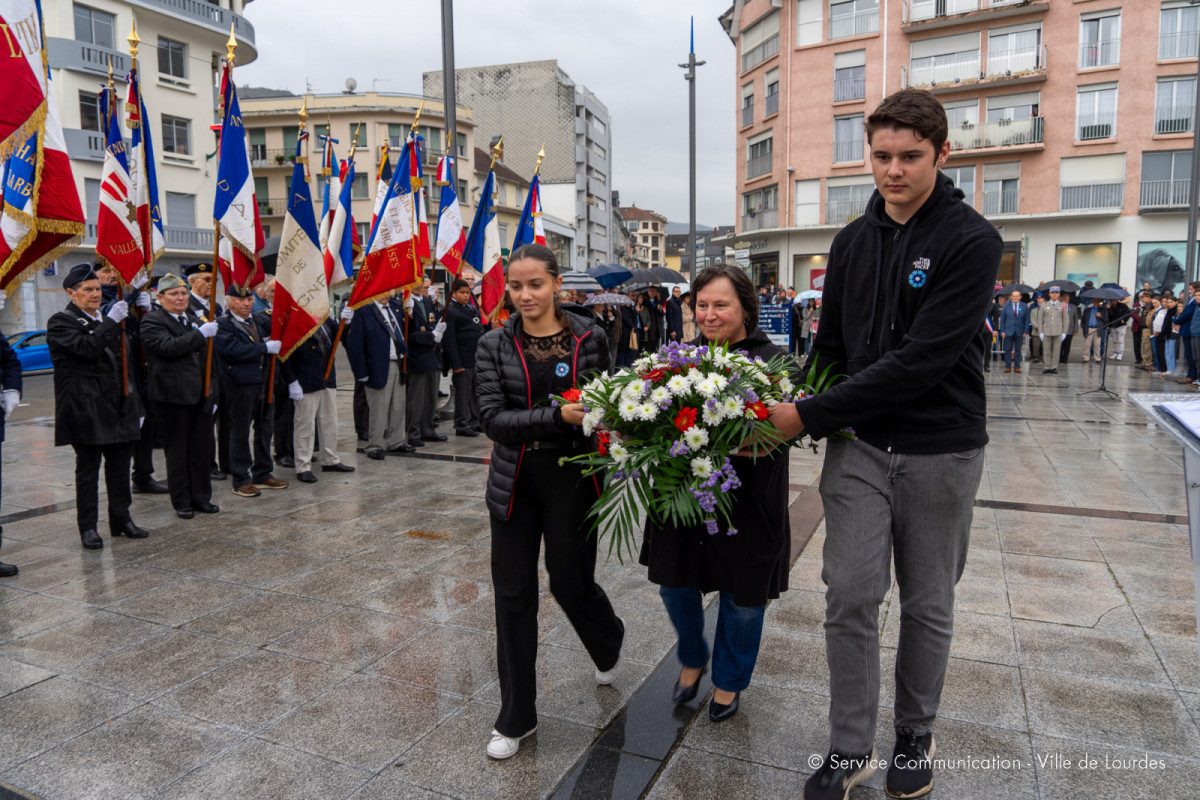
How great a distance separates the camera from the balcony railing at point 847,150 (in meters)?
38.8

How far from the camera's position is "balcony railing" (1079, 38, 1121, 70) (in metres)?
34.3

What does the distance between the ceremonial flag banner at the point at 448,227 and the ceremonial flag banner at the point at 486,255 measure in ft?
0.55

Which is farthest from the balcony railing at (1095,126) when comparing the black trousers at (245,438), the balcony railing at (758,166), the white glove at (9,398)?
the white glove at (9,398)

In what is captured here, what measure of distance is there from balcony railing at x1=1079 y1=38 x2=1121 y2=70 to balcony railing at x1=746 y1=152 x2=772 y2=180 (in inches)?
545

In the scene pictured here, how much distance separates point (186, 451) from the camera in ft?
23.2

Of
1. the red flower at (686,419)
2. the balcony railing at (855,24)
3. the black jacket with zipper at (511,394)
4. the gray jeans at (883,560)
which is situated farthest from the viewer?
the balcony railing at (855,24)

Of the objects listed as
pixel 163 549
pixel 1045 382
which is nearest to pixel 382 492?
pixel 163 549

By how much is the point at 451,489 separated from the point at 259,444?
6.70 ft

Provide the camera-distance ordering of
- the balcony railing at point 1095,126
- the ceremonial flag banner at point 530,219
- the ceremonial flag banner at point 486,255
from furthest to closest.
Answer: the balcony railing at point 1095,126 < the ceremonial flag banner at point 530,219 < the ceremonial flag banner at point 486,255

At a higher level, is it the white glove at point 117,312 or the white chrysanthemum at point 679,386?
the white glove at point 117,312

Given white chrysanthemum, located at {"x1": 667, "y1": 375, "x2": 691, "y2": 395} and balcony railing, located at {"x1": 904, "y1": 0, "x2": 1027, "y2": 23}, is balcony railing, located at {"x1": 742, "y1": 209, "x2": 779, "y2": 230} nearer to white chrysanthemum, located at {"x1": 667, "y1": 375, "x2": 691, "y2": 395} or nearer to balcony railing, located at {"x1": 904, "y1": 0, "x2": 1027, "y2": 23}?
balcony railing, located at {"x1": 904, "y1": 0, "x2": 1027, "y2": 23}

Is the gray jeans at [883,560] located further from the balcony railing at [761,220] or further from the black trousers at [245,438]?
the balcony railing at [761,220]

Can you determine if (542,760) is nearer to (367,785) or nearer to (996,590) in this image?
(367,785)

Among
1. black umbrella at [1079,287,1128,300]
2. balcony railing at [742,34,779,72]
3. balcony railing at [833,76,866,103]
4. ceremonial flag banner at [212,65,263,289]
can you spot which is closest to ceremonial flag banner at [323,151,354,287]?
ceremonial flag banner at [212,65,263,289]
